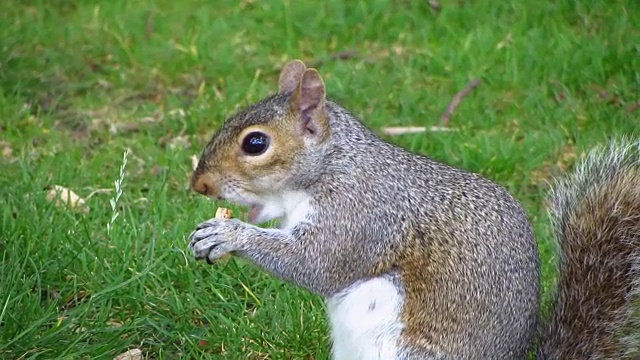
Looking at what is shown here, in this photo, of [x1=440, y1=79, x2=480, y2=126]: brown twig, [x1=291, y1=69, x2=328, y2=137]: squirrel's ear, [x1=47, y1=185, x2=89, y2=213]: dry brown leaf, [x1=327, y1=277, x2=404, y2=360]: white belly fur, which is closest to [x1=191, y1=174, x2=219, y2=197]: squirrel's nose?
[x1=291, y1=69, x2=328, y2=137]: squirrel's ear

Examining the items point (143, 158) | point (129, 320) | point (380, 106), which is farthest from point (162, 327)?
point (380, 106)

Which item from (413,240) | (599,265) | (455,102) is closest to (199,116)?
(455,102)

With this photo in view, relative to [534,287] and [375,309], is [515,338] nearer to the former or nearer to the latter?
[534,287]

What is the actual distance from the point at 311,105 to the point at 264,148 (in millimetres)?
132

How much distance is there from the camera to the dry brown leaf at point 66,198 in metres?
3.11

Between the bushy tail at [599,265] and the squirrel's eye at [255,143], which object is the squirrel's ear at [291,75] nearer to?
the squirrel's eye at [255,143]

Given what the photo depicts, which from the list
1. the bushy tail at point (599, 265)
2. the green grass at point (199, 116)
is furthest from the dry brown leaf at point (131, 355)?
the bushy tail at point (599, 265)

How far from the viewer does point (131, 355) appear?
2.51 metres

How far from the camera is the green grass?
8.63ft

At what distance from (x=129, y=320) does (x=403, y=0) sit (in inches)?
91.0

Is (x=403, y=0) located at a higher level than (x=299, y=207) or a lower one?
lower

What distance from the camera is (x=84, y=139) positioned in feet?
12.5

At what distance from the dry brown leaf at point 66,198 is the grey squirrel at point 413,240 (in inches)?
34.4

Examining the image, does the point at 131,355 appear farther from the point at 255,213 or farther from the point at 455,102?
the point at 455,102
